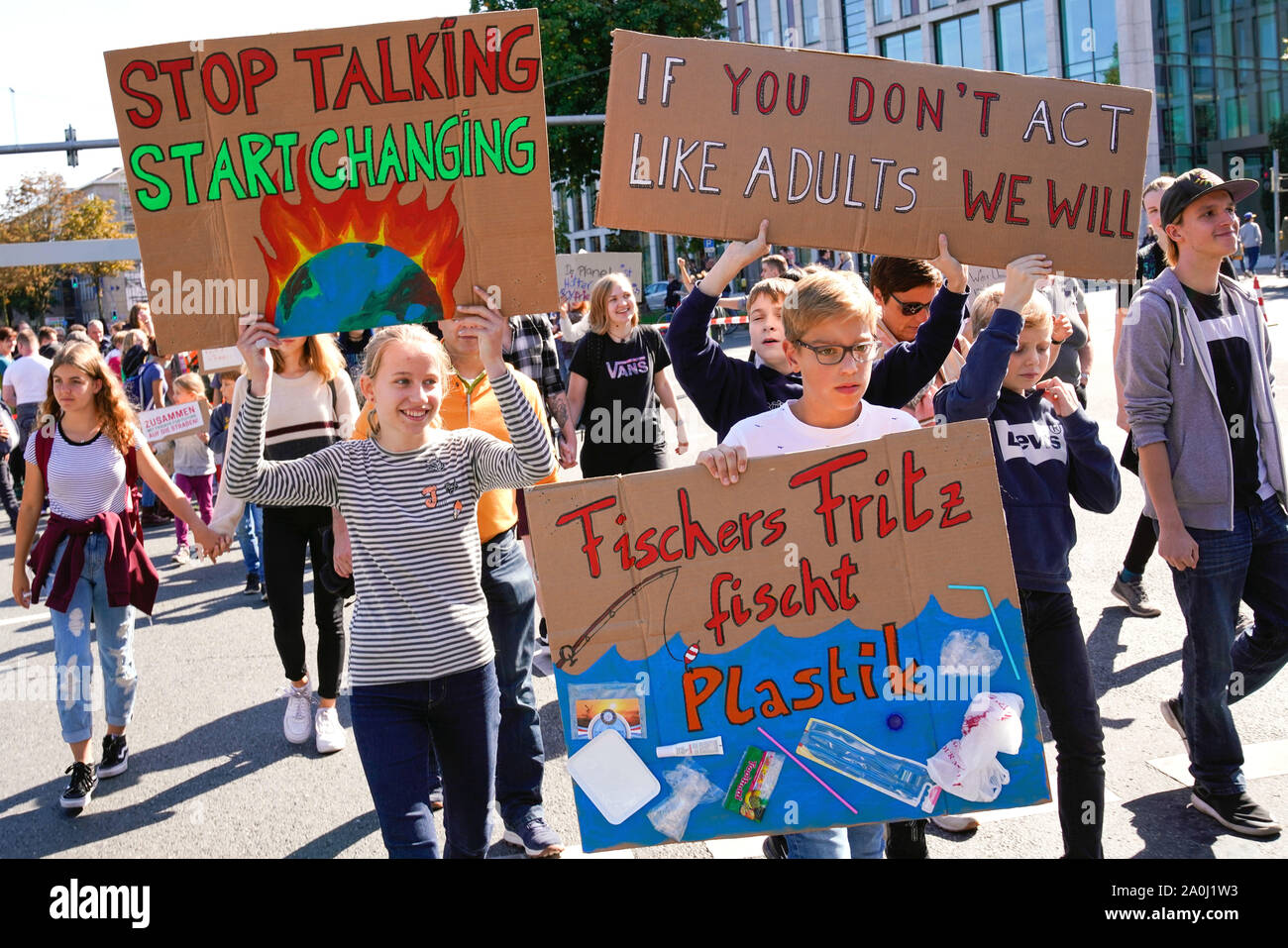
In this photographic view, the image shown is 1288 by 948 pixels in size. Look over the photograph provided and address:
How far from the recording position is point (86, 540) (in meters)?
5.04

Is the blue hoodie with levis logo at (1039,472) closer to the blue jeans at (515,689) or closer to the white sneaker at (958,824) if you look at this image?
the white sneaker at (958,824)

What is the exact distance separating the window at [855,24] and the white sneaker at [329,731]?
150 feet

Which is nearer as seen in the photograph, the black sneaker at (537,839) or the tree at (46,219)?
the black sneaker at (537,839)

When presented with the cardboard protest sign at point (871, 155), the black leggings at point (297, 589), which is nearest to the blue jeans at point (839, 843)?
the cardboard protest sign at point (871, 155)

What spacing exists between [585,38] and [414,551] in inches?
1409

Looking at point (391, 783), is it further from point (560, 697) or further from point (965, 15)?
point (965, 15)

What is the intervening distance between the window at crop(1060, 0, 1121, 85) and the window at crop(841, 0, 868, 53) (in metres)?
9.15

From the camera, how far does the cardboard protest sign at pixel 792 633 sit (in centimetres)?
272

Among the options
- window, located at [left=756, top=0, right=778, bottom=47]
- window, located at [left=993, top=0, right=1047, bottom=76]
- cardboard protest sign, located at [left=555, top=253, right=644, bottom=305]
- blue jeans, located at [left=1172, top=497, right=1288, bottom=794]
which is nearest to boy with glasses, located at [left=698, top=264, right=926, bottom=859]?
blue jeans, located at [left=1172, top=497, right=1288, bottom=794]

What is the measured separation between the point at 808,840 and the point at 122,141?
2587 mm

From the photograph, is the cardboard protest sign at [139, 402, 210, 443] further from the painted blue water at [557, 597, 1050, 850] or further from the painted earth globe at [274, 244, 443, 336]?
the painted blue water at [557, 597, 1050, 850]

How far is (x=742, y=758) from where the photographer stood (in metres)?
2.73

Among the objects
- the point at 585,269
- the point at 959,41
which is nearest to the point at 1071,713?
the point at 585,269

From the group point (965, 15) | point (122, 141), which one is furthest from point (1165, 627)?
point (965, 15)
